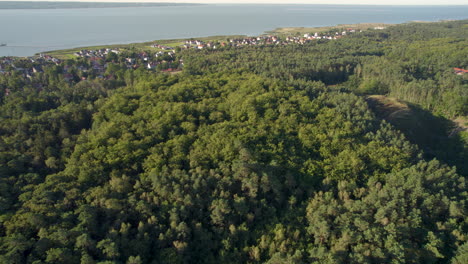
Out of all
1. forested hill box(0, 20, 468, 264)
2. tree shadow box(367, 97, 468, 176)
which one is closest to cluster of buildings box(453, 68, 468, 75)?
tree shadow box(367, 97, 468, 176)

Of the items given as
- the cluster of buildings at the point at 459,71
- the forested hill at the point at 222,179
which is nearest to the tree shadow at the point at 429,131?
the forested hill at the point at 222,179

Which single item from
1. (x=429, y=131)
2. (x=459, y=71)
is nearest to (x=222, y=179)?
(x=429, y=131)

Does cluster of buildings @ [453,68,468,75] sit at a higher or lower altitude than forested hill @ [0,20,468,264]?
higher

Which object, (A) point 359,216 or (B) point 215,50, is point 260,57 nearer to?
(B) point 215,50

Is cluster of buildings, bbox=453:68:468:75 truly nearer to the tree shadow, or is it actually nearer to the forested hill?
the tree shadow

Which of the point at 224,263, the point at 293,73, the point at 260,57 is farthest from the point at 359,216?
the point at 260,57

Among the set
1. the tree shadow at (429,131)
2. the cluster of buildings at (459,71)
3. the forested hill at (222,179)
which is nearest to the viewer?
the forested hill at (222,179)

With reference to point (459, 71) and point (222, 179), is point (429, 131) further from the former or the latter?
point (222, 179)

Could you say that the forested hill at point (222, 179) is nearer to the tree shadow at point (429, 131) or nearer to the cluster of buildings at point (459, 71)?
the tree shadow at point (429, 131)
